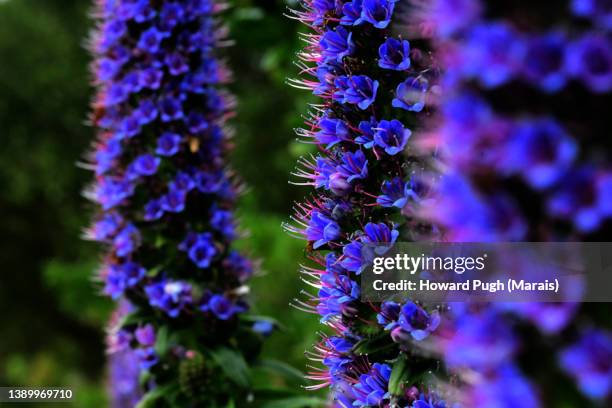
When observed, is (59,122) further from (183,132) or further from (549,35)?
(549,35)

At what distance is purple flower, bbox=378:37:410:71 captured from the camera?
2.89 m

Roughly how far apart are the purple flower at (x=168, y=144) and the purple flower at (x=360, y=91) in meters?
1.96

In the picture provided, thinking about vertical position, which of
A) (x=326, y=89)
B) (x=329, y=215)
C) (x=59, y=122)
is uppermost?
(x=59, y=122)

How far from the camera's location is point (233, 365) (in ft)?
15.1

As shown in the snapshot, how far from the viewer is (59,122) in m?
18.6

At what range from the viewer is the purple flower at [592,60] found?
1.53 meters

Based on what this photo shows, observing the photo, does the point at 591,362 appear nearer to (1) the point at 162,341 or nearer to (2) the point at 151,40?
(1) the point at 162,341

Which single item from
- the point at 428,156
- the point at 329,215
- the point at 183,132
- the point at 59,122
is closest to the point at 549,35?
the point at 428,156

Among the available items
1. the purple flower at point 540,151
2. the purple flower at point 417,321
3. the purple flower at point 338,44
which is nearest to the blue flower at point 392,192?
the purple flower at point 417,321

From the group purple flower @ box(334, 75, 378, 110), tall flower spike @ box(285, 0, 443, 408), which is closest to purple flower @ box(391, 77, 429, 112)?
tall flower spike @ box(285, 0, 443, 408)

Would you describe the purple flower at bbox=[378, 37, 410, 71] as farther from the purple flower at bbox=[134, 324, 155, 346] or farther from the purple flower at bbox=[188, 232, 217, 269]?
the purple flower at bbox=[134, 324, 155, 346]

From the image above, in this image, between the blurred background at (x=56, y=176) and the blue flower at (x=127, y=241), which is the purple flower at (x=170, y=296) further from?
the blurred background at (x=56, y=176)

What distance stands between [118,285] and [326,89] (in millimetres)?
2251

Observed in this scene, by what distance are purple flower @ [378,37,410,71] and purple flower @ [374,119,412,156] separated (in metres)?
0.20
